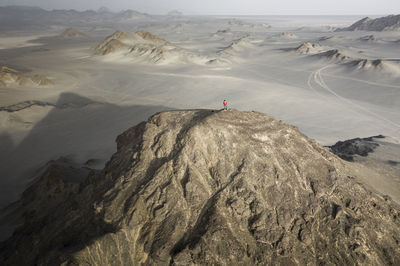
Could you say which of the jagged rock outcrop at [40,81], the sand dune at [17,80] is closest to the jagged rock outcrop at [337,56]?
the sand dune at [17,80]

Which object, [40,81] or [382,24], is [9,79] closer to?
[40,81]

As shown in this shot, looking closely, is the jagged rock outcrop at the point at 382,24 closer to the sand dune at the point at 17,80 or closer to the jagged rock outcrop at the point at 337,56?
the jagged rock outcrop at the point at 337,56

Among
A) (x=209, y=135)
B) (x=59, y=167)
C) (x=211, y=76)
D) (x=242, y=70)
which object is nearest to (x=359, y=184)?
(x=209, y=135)

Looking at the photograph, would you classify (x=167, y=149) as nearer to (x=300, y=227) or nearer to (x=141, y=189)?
(x=141, y=189)


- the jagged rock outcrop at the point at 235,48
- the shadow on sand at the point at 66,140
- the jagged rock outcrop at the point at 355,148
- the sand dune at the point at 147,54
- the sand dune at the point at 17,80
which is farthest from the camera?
the jagged rock outcrop at the point at 235,48

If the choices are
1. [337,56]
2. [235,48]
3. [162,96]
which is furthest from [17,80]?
[337,56]

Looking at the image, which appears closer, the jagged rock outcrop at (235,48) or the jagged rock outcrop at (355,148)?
the jagged rock outcrop at (355,148)

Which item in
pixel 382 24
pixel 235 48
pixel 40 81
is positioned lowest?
pixel 40 81
